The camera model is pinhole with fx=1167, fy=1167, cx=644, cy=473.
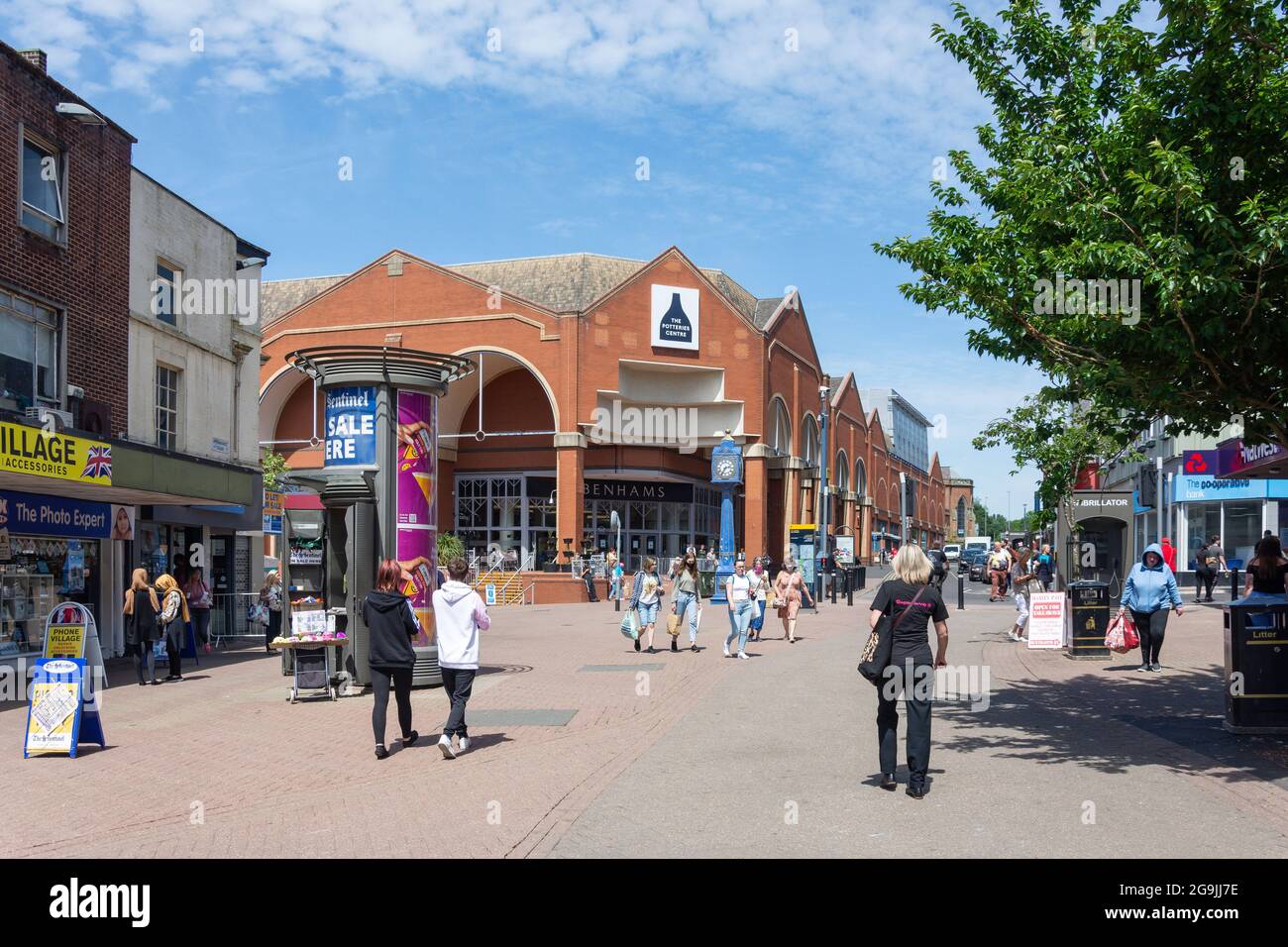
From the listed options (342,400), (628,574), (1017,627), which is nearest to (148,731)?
(342,400)

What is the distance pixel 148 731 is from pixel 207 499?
27.1 ft

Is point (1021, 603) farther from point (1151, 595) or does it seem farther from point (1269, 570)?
point (1269, 570)

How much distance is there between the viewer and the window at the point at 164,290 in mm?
20141

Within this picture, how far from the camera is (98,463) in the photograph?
15.6m

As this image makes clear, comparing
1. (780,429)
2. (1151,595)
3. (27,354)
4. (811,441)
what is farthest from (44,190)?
(811,441)

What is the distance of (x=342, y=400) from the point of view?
14.8 metres

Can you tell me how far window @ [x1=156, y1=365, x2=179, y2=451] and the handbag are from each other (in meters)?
15.9

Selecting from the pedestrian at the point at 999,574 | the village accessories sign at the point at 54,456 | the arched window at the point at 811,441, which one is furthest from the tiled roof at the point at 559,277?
the village accessories sign at the point at 54,456

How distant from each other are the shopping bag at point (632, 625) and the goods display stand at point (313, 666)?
6.74m

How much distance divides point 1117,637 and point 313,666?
11.3m

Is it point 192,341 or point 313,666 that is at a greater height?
point 192,341

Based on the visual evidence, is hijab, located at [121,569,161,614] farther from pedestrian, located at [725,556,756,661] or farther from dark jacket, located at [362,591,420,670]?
pedestrian, located at [725,556,756,661]

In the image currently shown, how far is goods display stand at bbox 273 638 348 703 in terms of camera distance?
1374cm

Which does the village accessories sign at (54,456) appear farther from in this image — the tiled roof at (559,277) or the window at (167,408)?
the tiled roof at (559,277)
